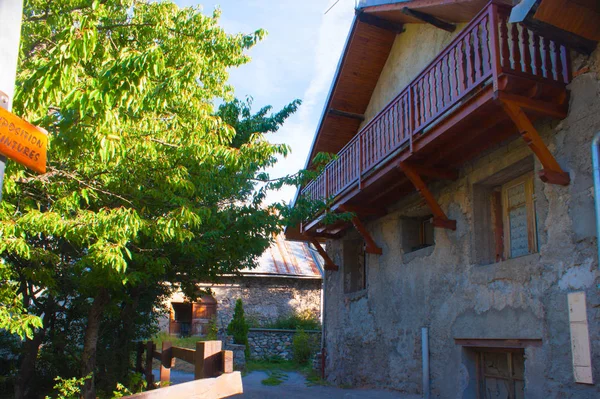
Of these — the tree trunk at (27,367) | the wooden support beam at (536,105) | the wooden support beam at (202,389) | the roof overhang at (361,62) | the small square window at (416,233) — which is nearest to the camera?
the wooden support beam at (202,389)

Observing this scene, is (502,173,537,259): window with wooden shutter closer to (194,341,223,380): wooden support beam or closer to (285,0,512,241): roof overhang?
(285,0,512,241): roof overhang

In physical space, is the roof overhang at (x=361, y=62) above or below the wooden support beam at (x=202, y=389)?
above

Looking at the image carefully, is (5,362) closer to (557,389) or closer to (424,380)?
(424,380)

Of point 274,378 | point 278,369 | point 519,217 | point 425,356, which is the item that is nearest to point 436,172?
point 519,217

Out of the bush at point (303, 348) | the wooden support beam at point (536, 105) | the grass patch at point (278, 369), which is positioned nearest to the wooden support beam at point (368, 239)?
the grass patch at point (278, 369)

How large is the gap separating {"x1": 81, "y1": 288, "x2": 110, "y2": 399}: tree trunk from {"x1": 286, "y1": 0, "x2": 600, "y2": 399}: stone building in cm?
488

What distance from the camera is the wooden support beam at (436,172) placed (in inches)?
333

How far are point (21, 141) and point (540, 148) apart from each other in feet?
17.9

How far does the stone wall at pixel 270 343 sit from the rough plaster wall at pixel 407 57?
31.4 ft

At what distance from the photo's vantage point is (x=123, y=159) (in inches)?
230

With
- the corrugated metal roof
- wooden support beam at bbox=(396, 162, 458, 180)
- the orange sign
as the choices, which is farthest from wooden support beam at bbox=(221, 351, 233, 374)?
the corrugated metal roof

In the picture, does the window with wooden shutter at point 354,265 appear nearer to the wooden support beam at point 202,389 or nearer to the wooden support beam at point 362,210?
the wooden support beam at point 362,210

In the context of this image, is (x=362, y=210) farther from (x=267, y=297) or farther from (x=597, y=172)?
(x=267, y=297)

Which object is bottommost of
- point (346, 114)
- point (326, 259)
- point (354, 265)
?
point (354, 265)
